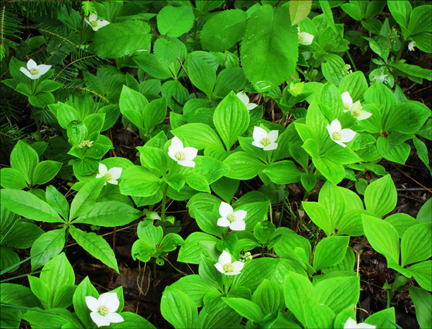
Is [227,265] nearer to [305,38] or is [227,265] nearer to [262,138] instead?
[262,138]

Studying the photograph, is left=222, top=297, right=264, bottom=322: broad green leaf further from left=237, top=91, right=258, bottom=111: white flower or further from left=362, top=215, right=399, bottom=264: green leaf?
left=237, top=91, right=258, bottom=111: white flower

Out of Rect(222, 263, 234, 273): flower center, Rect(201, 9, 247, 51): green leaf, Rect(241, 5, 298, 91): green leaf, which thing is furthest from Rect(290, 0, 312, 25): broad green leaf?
Rect(222, 263, 234, 273): flower center

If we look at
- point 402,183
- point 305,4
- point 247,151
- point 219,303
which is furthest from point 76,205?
point 402,183

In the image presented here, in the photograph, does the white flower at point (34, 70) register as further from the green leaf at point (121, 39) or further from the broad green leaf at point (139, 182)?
the broad green leaf at point (139, 182)

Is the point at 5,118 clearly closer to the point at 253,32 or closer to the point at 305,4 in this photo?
the point at 253,32

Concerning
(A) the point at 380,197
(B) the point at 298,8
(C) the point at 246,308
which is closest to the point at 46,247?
(C) the point at 246,308
